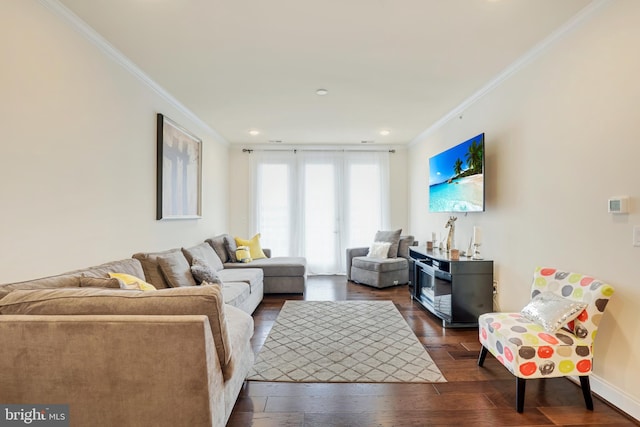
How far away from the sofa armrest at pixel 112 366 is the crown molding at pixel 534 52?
10.2 ft

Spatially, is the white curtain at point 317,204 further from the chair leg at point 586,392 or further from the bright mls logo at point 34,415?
the bright mls logo at point 34,415

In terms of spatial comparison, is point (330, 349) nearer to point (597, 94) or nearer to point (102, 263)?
point (102, 263)

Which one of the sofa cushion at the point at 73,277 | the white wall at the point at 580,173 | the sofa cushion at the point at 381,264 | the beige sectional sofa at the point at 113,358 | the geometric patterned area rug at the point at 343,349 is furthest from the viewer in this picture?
the sofa cushion at the point at 381,264

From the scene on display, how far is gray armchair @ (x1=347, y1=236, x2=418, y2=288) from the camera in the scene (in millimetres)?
5129

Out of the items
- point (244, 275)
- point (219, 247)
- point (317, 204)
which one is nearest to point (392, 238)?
point (317, 204)

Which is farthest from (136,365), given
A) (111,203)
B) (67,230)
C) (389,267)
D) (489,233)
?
(389,267)

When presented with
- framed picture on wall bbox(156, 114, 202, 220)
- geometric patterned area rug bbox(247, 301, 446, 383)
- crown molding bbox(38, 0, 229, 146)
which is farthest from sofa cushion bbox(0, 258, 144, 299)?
crown molding bbox(38, 0, 229, 146)

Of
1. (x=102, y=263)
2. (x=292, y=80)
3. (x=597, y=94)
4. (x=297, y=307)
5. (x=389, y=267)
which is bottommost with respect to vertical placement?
(x=297, y=307)

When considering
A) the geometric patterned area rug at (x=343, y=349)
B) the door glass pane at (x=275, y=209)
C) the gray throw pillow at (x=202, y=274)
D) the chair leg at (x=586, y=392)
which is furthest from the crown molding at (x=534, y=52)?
the gray throw pillow at (x=202, y=274)

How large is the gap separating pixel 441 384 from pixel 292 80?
3060 millimetres

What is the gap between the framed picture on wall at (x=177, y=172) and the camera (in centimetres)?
342

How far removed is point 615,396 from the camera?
1.99 meters

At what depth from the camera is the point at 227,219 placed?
6258 millimetres

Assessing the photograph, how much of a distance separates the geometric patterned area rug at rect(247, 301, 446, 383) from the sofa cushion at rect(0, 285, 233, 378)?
1.20 meters
